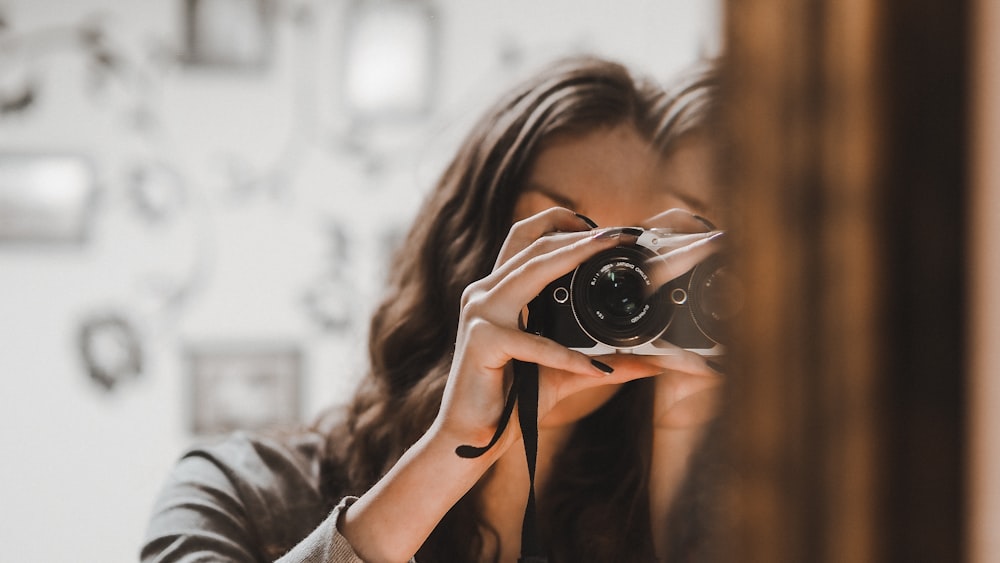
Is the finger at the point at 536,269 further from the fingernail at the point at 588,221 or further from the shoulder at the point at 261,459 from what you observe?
the shoulder at the point at 261,459

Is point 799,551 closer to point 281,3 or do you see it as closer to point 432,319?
point 432,319

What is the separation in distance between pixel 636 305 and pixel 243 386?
24.6 inches

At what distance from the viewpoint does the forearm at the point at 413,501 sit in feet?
0.99

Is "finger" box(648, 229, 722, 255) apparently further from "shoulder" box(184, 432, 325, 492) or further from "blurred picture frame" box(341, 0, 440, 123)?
"blurred picture frame" box(341, 0, 440, 123)

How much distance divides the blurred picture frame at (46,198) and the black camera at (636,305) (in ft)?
2.05

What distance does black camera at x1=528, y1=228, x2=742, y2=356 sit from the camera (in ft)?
0.60

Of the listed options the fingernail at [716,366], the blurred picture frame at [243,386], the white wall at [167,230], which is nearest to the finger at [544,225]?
the fingernail at [716,366]

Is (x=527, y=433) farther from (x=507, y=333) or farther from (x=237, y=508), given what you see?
(x=237, y=508)

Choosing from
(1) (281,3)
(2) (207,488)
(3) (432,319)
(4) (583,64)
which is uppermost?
(1) (281,3)

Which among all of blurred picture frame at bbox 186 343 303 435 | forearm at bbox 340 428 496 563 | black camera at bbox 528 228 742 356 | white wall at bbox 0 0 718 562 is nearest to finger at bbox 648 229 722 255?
black camera at bbox 528 228 742 356

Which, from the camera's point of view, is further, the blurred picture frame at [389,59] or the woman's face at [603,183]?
the blurred picture frame at [389,59]

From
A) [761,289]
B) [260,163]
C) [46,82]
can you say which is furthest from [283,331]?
[761,289]

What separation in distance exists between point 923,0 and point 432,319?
242 mm

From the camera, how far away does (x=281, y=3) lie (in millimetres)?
769
